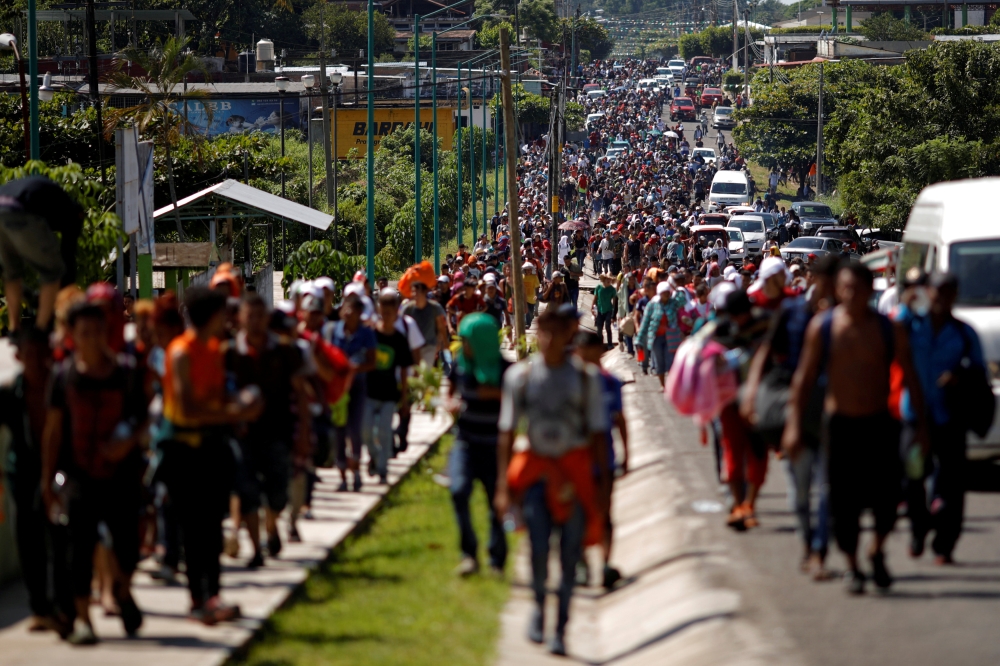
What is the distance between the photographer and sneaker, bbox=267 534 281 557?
9.48m

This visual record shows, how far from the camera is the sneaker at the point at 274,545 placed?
31.1 feet

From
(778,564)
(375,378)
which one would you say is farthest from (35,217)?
(778,564)

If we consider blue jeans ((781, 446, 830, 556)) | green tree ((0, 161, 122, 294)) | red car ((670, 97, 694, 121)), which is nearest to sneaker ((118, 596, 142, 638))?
blue jeans ((781, 446, 830, 556))

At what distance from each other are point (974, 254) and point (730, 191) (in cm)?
4761

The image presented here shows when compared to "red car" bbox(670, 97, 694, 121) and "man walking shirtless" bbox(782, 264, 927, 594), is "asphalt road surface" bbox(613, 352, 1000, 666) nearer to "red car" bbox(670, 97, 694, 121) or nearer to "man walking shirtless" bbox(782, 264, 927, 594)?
"man walking shirtless" bbox(782, 264, 927, 594)

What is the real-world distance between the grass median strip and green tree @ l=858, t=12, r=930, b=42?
101616mm

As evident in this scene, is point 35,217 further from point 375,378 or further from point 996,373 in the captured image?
point 996,373

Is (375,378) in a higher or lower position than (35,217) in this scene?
lower

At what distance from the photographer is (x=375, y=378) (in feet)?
39.0

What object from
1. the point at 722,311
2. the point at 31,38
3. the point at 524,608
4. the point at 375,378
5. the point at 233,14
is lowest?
the point at 524,608

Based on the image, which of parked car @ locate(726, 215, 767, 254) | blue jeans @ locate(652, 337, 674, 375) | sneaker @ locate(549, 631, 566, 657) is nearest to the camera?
sneaker @ locate(549, 631, 566, 657)

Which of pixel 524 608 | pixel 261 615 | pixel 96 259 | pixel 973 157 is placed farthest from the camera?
pixel 973 157

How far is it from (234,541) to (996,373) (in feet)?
18.5

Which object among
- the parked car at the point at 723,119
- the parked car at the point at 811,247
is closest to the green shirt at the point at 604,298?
the parked car at the point at 811,247
